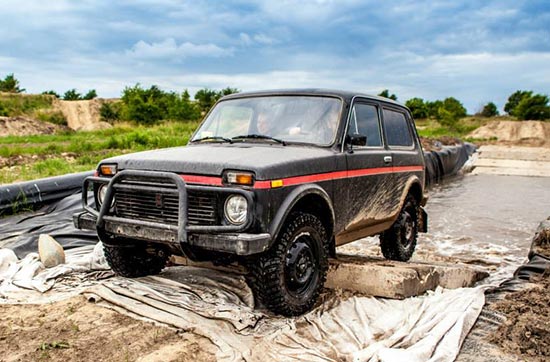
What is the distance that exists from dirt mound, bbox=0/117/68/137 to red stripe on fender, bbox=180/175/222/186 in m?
41.1

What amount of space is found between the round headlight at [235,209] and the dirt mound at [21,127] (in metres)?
41.3

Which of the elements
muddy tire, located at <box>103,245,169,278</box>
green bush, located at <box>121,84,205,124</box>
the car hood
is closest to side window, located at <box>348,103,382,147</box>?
the car hood

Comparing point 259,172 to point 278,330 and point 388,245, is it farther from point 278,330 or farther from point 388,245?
point 388,245

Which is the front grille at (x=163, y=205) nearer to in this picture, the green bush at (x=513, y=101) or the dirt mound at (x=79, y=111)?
the dirt mound at (x=79, y=111)

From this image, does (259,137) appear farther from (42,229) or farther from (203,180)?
(42,229)

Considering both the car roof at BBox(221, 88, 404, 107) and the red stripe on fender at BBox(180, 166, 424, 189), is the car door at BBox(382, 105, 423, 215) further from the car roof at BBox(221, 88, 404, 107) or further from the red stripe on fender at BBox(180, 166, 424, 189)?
the car roof at BBox(221, 88, 404, 107)

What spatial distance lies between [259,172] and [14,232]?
4.48 meters

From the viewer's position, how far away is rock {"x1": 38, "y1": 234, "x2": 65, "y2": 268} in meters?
5.45

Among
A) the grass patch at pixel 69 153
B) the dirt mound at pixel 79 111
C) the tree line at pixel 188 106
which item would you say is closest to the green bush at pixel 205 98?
the tree line at pixel 188 106

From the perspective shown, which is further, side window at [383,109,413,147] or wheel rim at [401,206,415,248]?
wheel rim at [401,206,415,248]

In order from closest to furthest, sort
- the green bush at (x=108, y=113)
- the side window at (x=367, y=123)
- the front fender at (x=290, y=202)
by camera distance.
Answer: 1. the front fender at (x=290, y=202)
2. the side window at (x=367, y=123)
3. the green bush at (x=108, y=113)

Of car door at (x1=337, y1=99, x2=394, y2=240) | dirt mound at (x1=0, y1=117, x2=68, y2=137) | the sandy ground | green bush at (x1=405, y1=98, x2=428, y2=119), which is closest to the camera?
the sandy ground

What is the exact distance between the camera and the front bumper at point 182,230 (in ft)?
11.9

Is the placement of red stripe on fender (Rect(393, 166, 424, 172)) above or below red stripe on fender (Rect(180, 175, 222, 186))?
below
